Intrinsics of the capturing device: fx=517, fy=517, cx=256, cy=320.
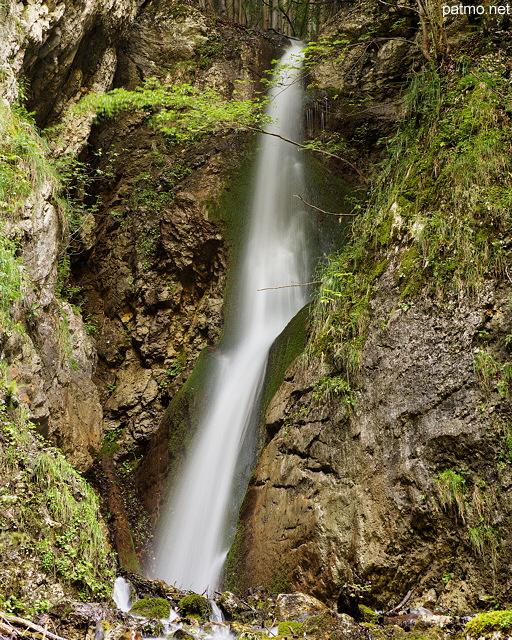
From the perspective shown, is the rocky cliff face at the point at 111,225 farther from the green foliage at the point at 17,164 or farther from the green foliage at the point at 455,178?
the green foliage at the point at 455,178

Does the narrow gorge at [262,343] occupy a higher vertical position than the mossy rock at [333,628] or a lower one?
higher

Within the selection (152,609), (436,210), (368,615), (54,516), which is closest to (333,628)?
(368,615)

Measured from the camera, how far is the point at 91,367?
348 inches

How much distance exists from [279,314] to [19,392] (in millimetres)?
4863

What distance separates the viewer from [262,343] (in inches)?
351

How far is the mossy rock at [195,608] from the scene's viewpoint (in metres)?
4.89

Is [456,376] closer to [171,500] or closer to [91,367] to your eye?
[171,500]

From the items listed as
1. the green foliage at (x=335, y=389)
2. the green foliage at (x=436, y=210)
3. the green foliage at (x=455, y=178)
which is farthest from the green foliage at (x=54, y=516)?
the green foliage at (x=455, y=178)

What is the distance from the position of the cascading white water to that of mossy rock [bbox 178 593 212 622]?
1.30m

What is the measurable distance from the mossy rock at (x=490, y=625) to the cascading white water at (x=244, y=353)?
372 cm

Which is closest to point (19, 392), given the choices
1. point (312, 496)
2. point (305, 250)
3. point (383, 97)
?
point (312, 496)

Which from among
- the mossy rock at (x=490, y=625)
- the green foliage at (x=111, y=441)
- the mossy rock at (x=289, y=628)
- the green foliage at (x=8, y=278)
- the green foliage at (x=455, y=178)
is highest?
the green foliage at (x=455, y=178)

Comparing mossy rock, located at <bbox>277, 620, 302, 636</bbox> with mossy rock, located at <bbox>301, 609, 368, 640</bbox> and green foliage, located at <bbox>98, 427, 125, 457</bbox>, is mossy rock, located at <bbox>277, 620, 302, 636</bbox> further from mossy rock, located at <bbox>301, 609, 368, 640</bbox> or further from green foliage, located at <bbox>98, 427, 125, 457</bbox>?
green foliage, located at <bbox>98, 427, 125, 457</bbox>

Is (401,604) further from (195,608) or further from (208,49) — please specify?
(208,49)
